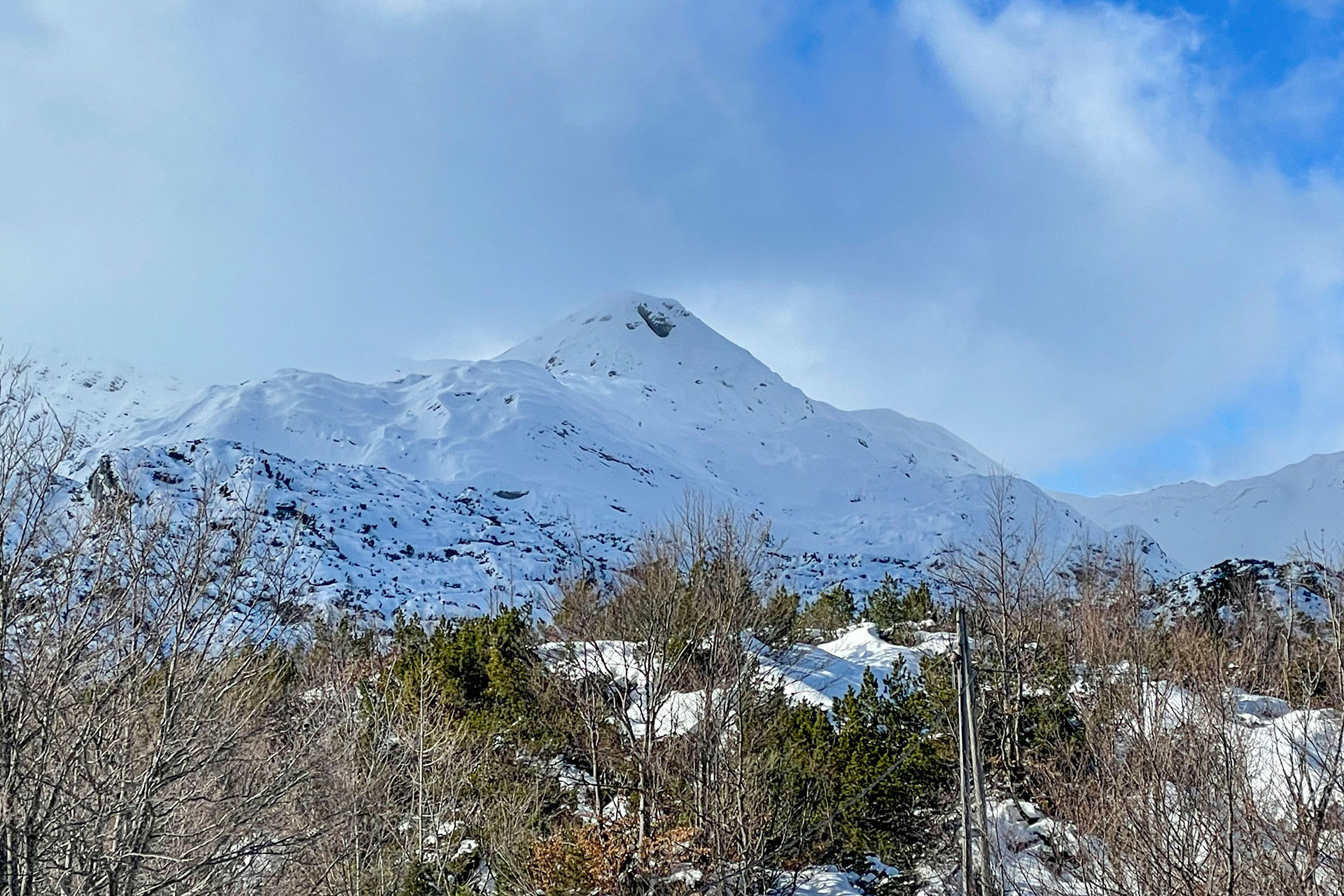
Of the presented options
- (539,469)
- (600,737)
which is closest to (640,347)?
(539,469)

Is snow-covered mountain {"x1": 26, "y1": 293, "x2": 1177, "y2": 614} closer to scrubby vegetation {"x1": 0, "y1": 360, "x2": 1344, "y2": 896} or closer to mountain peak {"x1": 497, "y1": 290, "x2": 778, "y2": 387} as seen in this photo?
mountain peak {"x1": 497, "y1": 290, "x2": 778, "y2": 387}

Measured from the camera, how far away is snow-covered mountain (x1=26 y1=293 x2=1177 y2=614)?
5519 centimetres

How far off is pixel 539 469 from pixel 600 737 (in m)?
67.4

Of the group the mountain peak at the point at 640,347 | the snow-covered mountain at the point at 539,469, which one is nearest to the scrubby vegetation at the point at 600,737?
the snow-covered mountain at the point at 539,469

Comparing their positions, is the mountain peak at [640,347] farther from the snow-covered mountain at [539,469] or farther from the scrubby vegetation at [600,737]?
the scrubby vegetation at [600,737]

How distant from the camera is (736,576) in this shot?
17.8 metres

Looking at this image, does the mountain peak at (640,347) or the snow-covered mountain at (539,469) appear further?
the mountain peak at (640,347)

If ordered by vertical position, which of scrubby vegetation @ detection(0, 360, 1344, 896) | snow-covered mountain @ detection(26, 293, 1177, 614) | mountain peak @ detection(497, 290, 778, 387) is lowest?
scrubby vegetation @ detection(0, 360, 1344, 896)

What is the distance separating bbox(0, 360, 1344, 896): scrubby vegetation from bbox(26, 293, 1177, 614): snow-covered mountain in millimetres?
18799

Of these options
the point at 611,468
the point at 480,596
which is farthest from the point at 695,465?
the point at 480,596

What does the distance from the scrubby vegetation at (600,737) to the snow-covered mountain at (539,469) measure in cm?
1880

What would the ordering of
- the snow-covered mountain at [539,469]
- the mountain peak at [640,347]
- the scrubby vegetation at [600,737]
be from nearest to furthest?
the scrubby vegetation at [600,737] < the snow-covered mountain at [539,469] < the mountain peak at [640,347]

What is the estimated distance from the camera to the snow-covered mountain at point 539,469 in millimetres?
55188

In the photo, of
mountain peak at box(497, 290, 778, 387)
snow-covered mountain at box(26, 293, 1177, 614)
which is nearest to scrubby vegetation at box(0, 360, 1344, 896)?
snow-covered mountain at box(26, 293, 1177, 614)
